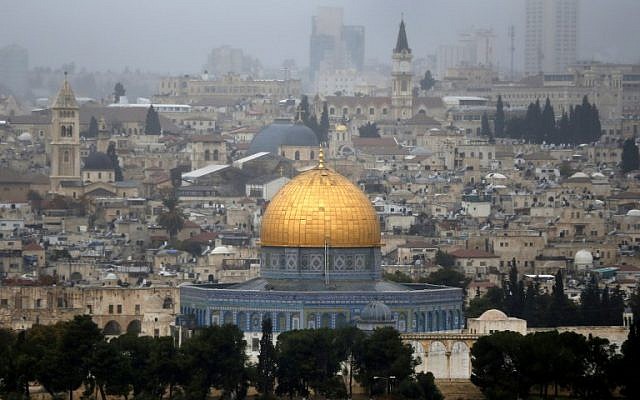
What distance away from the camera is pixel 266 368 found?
75.6m

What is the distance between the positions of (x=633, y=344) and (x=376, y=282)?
29.4 feet

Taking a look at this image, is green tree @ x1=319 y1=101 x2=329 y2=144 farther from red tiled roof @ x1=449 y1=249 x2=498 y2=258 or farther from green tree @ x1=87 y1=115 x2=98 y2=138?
red tiled roof @ x1=449 y1=249 x2=498 y2=258

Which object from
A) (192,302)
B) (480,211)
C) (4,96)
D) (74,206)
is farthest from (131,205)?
(4,96)

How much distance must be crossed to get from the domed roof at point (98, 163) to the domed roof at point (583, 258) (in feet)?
101

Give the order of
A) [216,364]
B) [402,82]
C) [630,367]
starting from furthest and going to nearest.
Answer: [402,82], [216,364], [630,367]

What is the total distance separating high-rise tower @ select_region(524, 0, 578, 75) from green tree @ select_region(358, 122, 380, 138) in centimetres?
1043

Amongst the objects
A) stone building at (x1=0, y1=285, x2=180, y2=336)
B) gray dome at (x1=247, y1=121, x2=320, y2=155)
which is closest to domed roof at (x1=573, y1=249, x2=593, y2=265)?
stone building at (x1=0, y1=285, x2=180, y2=336)

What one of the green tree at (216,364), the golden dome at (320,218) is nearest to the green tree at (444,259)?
the golden dome at (320,218)

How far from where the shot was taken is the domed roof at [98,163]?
134625 mm

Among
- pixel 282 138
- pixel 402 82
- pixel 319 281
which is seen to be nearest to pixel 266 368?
pixel 319 281

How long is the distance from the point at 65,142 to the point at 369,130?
1172 inches

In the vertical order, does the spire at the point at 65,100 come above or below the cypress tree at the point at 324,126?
above

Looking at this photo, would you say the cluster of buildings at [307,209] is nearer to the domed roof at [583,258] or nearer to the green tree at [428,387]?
the domed roof at [583,258]

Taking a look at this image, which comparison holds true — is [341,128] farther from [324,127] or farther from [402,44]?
[402,44]
